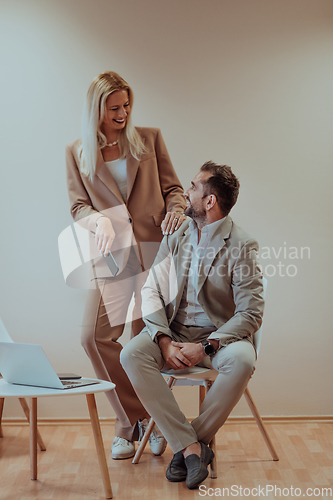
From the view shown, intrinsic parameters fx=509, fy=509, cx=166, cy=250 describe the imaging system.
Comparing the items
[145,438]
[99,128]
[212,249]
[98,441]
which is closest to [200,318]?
[212,249]

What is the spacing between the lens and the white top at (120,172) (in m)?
2.45

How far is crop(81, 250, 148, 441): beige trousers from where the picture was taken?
232 centimetres

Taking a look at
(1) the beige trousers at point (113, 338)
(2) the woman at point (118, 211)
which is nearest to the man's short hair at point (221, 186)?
(2) the woman at point (118, 211)

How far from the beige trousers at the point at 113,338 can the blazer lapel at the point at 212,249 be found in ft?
1.26

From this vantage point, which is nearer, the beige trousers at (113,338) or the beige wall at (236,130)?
the beige trousers at (113,338)

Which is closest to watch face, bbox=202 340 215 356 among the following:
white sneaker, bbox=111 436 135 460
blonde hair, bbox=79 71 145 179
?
white sneaker, bbox=111 436 135 460

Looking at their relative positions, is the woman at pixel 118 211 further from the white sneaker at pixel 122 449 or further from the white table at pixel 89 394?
the white table at pixel 89 394

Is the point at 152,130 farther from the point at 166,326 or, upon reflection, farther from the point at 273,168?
the point at 166,326

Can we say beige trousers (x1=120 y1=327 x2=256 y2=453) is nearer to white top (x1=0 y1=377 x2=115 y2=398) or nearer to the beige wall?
white top (x1=0 y1=377 x2=115 y2=398)

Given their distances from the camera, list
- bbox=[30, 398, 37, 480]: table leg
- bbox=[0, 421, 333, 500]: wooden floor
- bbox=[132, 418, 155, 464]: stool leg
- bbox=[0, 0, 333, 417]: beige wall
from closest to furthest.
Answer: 1. bbox=[0, 421, 333, 500]: wooden floor
2. bbox=[30, 398, 37, 480]: table leg
3. bbox=[132, 418, 155, 464]: stool leg
4. bbox=[0, 0, 333, 417]: beige wall

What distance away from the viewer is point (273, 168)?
9.28 feet

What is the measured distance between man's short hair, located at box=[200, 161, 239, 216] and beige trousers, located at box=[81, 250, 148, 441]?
0.50m

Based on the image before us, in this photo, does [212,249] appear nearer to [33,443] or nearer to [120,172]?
[120,172]

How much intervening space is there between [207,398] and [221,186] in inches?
35.3
